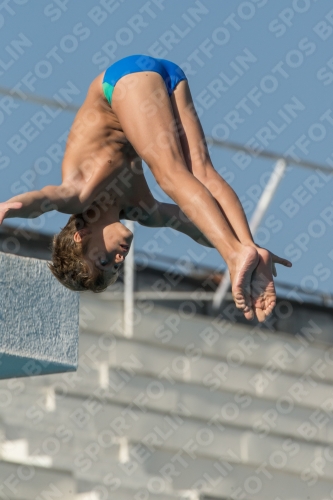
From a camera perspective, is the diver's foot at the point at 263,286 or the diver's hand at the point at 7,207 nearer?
the diver's foot at the point at 263,286

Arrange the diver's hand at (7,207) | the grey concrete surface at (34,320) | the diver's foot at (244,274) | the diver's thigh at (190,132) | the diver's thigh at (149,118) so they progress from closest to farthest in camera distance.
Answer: the diver's foot at (244,274), the diver's hand at (7,207), the diver's thigh at (149,118), the diver's thigh at (190,132), the grey concrete surface at (34,320)

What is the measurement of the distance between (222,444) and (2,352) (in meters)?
3.12

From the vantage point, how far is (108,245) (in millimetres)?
5793

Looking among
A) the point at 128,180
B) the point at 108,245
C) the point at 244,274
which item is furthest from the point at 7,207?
the point at 244,274

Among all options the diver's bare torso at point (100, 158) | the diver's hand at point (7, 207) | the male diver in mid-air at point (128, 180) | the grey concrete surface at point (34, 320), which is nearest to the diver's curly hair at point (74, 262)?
the male diver in mid-air at point (128, 180)

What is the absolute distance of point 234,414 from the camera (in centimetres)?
905

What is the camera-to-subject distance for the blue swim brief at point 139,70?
580cm

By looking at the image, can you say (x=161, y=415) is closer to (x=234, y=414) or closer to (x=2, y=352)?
(x=234, y=414)

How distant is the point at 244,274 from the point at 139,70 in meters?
1.22

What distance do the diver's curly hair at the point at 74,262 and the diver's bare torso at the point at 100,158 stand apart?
19 centimetres

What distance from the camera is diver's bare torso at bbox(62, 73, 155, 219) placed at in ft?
19.1

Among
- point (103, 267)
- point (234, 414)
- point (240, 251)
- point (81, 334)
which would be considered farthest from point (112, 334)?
point (240, 251)

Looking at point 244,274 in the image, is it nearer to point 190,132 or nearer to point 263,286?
point 263,286

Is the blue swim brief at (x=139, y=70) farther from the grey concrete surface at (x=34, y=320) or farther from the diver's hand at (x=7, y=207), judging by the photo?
the grey concrete surface at (x=34, y=320)
